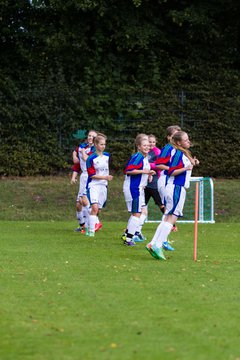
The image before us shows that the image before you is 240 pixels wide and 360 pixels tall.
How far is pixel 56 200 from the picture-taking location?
1011 inches

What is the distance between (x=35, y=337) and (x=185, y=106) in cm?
2308

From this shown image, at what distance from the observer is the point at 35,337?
7758 millimetres

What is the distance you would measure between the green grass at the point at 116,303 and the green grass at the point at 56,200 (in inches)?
324

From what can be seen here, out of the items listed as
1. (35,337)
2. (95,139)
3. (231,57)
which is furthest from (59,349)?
(231,57)

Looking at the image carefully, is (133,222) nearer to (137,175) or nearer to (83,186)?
(137,175)

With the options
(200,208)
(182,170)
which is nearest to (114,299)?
(182,170)

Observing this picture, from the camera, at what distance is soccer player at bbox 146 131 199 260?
13594 millimetres

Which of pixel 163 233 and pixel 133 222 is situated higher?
pixel 163 233

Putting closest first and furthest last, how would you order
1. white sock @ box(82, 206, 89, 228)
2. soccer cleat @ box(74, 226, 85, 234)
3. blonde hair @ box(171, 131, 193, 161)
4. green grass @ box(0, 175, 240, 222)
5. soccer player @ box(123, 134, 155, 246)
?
blonde hair @ box(171, 131, 193, 161) < soccer player @ box(123, 134, 155, 246) < white sock @ box(82, 206, 89, 228) < soccer cleat @ box(74, 226, 85, 234) < green grass @ box(0, 175, 240, 222)

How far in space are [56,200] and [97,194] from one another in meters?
8.16

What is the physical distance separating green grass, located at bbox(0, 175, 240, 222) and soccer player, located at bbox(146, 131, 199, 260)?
1033 cm

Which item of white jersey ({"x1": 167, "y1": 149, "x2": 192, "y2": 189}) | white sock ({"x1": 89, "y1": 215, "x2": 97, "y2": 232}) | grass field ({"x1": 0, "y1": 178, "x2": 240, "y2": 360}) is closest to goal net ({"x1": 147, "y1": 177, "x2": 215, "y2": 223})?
grass field ({"x1": 0, "y1": 178, "x2": 240, "y2": 360})

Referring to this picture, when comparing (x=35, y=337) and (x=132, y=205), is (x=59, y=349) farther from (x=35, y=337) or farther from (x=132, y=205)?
(x=132, y=205)

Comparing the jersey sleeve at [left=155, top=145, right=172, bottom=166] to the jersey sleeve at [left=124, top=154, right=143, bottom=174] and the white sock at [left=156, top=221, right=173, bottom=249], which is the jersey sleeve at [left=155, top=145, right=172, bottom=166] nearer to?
the jersey sleeve at [left=124, top=154, right=143, bottom=174]
